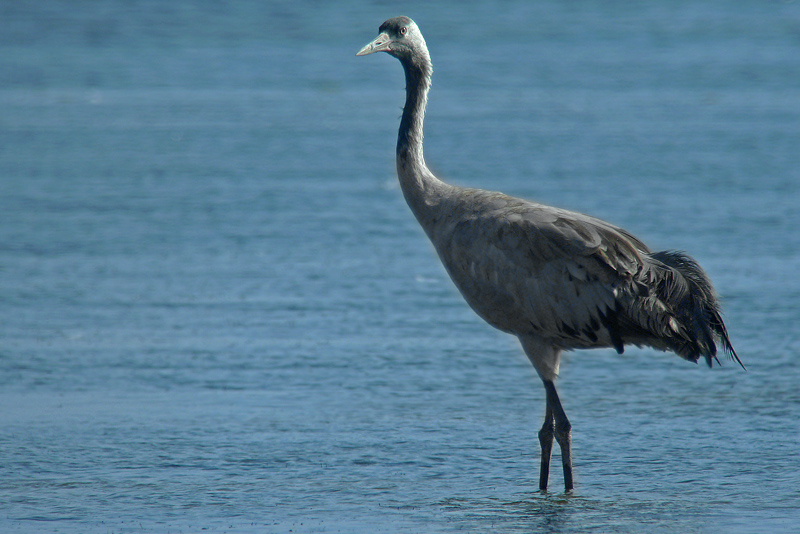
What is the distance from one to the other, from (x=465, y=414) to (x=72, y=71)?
52.2 ft

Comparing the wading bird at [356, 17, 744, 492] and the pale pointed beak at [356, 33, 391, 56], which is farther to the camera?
the pale pointed beak at [356, 33, 391, 56]

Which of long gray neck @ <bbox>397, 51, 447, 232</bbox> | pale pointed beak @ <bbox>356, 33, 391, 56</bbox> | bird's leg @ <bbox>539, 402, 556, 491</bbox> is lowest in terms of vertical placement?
bird's leg @ <bbox>539, 402, 556, 491</bbox>

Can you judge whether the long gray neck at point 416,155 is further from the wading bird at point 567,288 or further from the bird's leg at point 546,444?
the bird's leg at point 546,444

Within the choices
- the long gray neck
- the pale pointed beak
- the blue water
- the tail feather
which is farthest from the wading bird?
the pale pointed beak

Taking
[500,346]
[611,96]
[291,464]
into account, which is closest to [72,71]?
[611,96]

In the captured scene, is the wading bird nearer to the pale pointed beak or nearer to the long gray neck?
the long gray neck

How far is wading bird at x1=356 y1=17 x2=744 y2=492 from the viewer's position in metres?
5.95

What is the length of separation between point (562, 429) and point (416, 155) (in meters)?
1.76

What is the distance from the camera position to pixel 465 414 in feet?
23.2

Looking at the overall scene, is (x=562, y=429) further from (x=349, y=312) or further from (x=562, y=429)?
(x=349, y=312)

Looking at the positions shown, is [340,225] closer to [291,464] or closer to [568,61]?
[291,464]

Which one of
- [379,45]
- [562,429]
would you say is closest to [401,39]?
[379,45]

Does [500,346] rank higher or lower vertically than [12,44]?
lower

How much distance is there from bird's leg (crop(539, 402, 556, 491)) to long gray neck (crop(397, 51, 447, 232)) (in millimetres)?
1231
